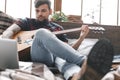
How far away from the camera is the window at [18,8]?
3238 millimetres

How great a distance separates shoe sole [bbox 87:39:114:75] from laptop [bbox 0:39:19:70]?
0.51 meters

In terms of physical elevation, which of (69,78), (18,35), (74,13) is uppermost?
(74,13)

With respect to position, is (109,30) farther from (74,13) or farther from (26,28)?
(26,28)

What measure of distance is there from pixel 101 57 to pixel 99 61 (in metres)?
0.02

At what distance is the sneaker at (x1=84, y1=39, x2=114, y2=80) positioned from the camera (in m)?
1.36

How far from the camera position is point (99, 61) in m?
1.39

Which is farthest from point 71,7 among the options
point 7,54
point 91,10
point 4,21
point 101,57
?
point 101,57

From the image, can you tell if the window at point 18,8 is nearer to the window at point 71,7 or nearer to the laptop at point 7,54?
the window at point 71,7

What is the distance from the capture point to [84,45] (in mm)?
2566

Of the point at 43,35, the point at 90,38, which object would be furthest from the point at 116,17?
the point at 43,35

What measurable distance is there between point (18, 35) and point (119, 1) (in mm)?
1538

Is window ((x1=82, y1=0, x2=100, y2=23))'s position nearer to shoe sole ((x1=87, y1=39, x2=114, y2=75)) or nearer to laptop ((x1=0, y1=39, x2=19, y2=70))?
laptop ((x1=0, y1=39, x2=19, y2=70))

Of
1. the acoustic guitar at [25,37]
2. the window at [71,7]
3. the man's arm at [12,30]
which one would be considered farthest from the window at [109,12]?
the man's arm at [12,30]

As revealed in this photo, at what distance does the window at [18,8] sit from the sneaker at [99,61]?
199cm
